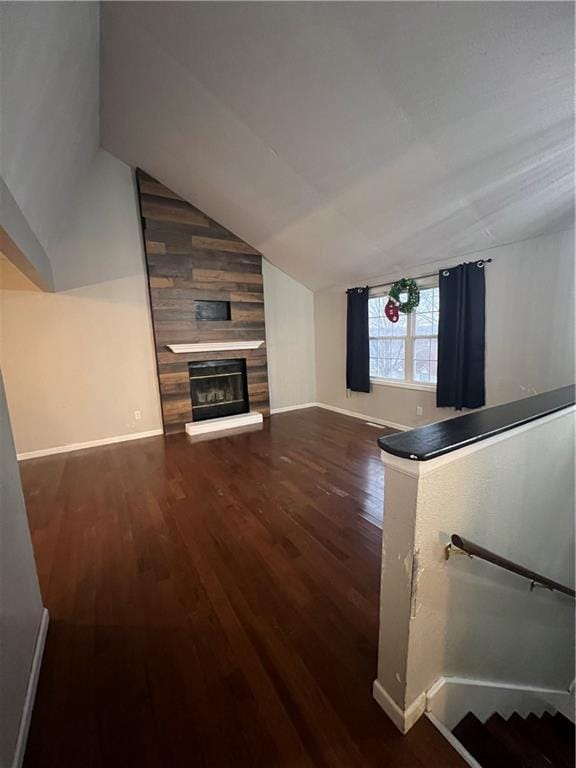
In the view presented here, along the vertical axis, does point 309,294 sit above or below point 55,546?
above

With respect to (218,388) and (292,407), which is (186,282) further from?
(292,407)

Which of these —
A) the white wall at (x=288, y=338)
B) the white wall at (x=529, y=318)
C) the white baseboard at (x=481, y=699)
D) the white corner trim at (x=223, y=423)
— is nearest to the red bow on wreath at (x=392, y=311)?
the white wall at (x=529, y=318)

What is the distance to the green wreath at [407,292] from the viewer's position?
374cm

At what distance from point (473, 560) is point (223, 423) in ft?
12.3

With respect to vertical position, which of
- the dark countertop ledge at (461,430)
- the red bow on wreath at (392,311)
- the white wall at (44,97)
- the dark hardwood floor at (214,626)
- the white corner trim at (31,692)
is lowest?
the dark hardwood floor at (214,626)

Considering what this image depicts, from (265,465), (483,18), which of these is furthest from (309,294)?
(483,18)

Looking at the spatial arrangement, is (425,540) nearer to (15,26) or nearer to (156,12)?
(15,26)

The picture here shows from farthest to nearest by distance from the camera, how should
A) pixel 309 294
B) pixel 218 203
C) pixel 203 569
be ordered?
pixel 309 294, pixel 218 203, pixel 203 569

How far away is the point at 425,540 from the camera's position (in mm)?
934

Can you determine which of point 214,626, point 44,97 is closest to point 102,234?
point 44,97

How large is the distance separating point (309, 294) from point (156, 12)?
385 centimetres

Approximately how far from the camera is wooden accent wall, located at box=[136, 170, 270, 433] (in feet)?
13.3

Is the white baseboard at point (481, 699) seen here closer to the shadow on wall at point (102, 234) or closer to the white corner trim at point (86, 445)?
the white corner trim at point (86, 445)

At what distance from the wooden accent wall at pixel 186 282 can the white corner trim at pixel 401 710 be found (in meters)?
3.89
